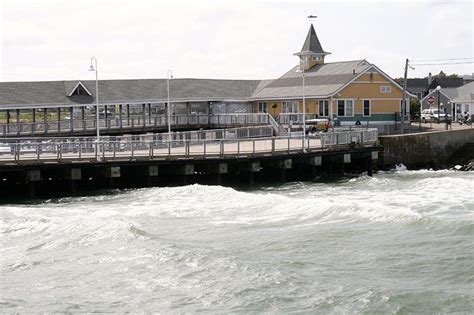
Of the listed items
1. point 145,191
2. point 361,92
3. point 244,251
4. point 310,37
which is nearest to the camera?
point 244,251

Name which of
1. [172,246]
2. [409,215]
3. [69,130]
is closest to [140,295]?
[172,246]

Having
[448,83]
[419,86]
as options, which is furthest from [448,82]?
[419,86]

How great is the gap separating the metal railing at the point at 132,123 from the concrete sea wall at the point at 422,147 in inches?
410

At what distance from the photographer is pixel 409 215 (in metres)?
24.7

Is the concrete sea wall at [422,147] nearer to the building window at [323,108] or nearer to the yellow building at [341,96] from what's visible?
the yellow building at [341,96]

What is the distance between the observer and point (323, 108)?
184 ft

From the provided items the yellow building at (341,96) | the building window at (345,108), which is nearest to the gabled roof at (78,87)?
the yellow building at (341,96)

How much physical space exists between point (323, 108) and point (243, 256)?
37.2 metres

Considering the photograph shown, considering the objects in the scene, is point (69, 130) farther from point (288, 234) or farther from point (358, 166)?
point (288, 234)

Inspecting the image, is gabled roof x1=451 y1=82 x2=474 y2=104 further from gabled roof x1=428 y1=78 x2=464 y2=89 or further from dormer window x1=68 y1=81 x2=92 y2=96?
dormer window x1=68 y1=81 x2=92 y2=96

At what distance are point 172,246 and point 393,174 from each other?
977 inches

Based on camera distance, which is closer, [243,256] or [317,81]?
[243,256]

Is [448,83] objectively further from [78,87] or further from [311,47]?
[78,87]

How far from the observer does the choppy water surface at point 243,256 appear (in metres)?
16.4
